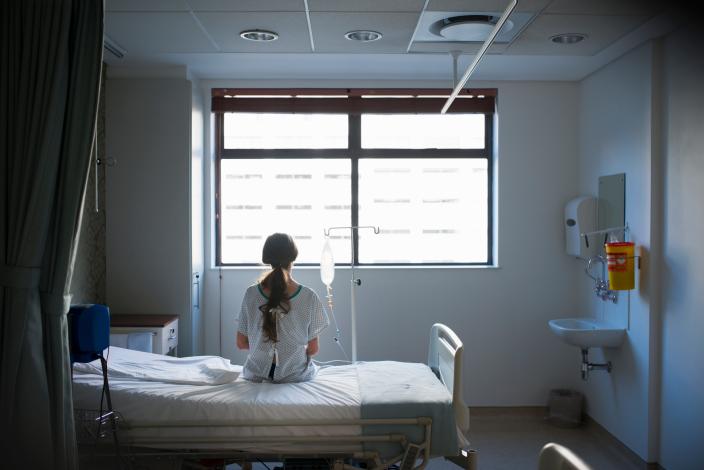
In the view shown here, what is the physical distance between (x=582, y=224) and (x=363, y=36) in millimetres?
2111

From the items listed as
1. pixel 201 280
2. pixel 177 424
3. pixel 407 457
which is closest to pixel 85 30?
pixel 177 424

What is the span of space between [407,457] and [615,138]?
2.78 meters

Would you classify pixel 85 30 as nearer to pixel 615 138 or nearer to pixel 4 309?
pixel 4 309

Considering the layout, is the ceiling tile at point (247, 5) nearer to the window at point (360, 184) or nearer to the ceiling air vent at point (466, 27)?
the ceiling air vent at point (466, 27)

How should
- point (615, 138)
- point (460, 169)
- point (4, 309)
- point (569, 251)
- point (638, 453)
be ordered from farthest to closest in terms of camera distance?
point (460, 169)
point (569, 251)
point (615, 138)
point (638, 453)
point (4, 309)

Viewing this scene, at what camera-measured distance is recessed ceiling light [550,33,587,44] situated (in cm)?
382

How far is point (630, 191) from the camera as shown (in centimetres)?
417

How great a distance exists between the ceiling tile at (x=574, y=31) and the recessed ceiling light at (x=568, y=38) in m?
0.03

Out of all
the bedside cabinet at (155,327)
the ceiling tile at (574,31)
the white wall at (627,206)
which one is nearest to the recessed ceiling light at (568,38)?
the ceiling tile at (574,31)

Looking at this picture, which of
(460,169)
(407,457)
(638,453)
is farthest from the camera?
(460,169)

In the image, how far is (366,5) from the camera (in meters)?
3.32

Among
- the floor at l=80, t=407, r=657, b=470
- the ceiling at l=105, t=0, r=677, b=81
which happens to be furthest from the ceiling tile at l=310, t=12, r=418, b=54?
the floor at l=80, t=407, r=657, b=470

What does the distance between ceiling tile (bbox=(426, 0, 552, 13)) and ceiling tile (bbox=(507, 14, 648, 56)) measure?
0.18m

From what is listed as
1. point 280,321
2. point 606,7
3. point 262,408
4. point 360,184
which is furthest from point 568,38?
point 262,408
